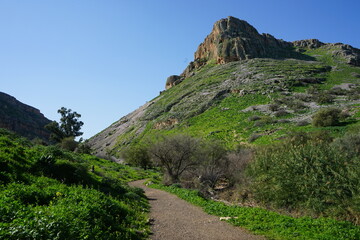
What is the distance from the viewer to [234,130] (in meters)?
35.5

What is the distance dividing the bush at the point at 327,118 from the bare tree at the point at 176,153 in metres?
16.8

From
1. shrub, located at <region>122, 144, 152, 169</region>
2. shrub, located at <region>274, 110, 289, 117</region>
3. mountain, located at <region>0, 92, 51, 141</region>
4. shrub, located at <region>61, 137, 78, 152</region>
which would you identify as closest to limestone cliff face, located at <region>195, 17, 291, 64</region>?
shrub, located at <region>274, 110, 289, 117</region>

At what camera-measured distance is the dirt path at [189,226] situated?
7.66m

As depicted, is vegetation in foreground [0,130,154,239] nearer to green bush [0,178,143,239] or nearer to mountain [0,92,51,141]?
green bush [0,178,143,239]

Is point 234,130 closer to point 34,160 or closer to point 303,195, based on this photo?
point 303,195

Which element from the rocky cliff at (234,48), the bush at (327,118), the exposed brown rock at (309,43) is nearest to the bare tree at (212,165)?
the bush at (327,118)

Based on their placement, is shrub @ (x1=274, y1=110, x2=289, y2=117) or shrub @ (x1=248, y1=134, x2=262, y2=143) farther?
shrub @ (x1=274, y1=110, x2=289, y2=117)

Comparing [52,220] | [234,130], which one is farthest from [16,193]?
[234,130]

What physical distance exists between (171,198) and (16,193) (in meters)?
10.7

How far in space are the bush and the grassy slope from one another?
1228 mm

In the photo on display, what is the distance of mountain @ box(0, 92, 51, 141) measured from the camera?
74.9 m

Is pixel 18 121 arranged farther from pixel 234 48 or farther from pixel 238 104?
pixel 234 48

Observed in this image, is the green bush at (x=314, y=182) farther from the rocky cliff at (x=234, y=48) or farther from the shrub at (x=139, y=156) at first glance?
the rocky cliff at (x=234, y=48)

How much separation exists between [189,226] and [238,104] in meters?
41.5
